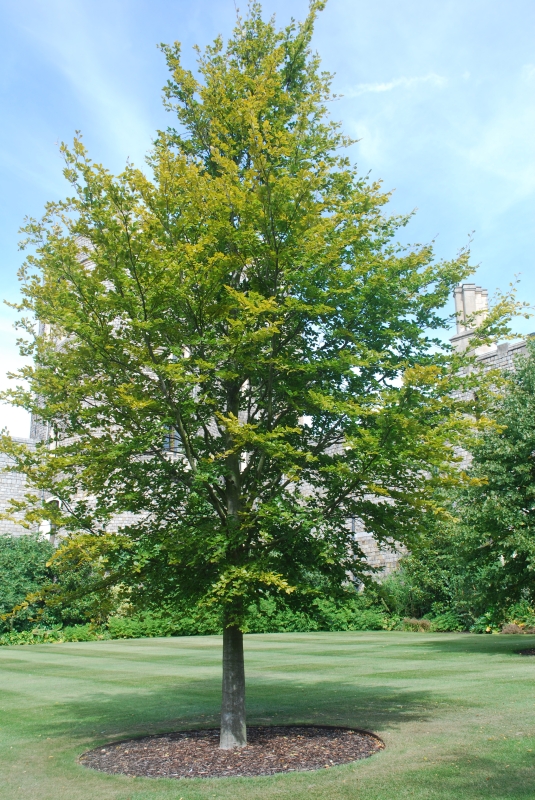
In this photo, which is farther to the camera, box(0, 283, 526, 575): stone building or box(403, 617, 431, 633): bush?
box(403, 617, 431, 633): bush

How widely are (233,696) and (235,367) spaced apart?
3823 millimetres

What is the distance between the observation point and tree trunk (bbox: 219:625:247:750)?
8.11 m

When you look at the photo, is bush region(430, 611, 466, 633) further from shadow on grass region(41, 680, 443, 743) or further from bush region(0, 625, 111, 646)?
shadow on grass region(41, 680, 443, 743)

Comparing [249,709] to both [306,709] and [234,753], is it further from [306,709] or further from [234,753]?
[234,753]

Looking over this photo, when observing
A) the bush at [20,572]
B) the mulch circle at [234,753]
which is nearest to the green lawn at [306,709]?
the mulch circle at [234,753]

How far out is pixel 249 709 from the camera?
35.4 ft

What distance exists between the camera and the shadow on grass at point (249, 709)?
958cm

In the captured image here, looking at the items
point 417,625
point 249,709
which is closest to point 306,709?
point 249,709

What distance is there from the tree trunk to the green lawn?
1.17 metres

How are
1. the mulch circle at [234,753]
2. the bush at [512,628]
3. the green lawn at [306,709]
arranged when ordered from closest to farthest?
the green lawn at [306,709] < the mulch circle at [234,753] < the bush at [512,628]

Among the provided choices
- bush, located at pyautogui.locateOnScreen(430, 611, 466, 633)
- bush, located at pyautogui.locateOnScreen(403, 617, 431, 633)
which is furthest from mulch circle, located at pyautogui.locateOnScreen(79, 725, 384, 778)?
bush, located at pyautogui.locateOnScreen(403, 617, 431, 633)

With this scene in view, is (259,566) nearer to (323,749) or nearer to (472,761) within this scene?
(323,749)

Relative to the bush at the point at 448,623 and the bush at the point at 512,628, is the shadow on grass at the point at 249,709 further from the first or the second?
the bush at the point at 448,623

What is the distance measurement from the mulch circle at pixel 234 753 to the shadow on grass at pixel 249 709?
1.94 feet
